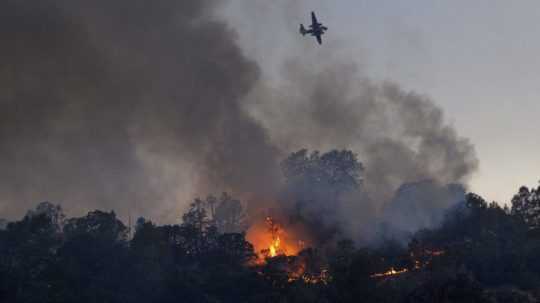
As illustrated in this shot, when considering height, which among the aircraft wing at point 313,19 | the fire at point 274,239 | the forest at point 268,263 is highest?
the aircraft wing at point 313,19

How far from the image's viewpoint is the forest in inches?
3056

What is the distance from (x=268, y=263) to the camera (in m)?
99.6

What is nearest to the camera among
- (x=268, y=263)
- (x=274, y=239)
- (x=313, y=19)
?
(x=268, y=263)

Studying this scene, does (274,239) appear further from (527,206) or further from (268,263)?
(527,206)

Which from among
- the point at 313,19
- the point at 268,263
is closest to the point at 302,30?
the point at 313,19

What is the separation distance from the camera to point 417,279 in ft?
270

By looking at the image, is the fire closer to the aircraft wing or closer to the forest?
the forest

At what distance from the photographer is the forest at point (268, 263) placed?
255ft

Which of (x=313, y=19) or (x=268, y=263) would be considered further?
(x=313, y=19)

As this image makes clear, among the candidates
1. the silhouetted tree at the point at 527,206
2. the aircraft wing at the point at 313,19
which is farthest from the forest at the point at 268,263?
the aircraft wing at the point at 313,19

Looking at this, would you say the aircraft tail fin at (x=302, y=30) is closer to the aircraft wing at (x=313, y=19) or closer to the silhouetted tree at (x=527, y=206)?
the aircraft wing at (x=313, y=19)

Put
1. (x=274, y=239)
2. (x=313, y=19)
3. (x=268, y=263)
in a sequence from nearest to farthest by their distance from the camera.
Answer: (x=268, y=263)
(x=313, y=19)
(x=274, y=239)

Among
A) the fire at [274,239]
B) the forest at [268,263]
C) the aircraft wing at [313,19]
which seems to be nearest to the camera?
the forest at [268,263]

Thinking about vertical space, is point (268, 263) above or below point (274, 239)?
below
